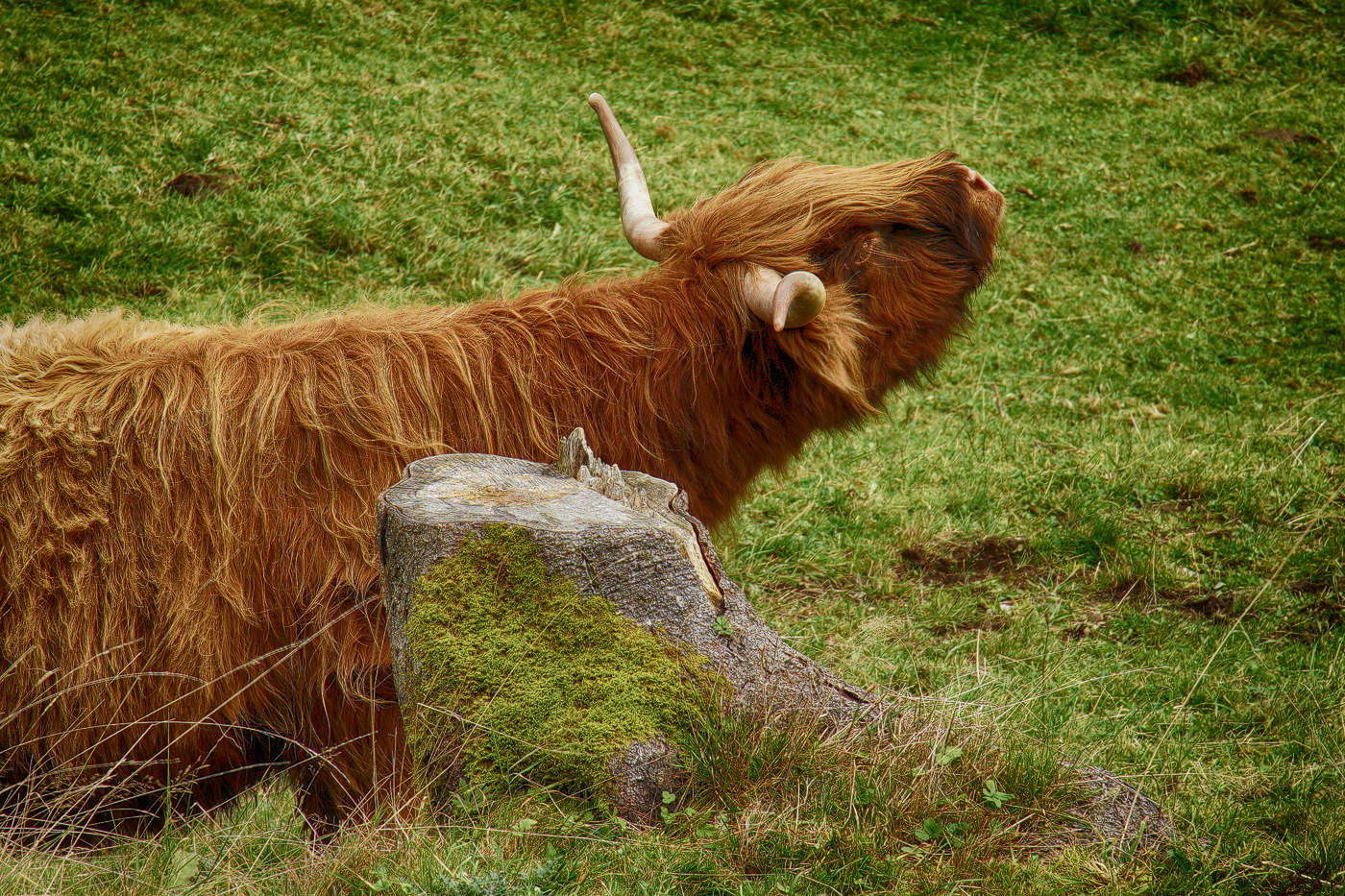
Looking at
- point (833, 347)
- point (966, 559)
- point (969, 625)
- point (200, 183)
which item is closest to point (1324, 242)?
point (966, 559)

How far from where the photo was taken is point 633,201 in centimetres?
403

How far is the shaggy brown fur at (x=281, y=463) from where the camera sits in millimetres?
2883

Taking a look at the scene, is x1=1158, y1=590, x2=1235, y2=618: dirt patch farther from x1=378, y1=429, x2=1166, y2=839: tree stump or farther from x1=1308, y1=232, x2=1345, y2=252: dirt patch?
x1=1308, y1=232, x2=1345, y2=252: dirt patch

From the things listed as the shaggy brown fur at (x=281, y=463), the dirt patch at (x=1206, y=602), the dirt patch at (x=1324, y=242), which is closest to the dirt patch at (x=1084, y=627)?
the dirt patch at (x=1206, y=602)

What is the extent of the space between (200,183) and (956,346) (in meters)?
5.02

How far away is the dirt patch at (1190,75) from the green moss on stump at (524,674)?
932 centimetres

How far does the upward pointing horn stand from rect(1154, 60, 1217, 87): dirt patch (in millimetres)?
7370

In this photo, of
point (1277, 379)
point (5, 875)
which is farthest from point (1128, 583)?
point (5, 875)

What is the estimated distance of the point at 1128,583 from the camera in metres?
4.61

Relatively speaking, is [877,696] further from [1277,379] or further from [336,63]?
[336,63]

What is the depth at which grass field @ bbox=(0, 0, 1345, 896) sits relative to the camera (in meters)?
2.24

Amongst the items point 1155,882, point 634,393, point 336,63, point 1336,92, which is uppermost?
point 1336,92

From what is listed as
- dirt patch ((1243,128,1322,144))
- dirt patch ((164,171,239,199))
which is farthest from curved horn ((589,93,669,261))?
dirt patch ((1243,128,1322,144))

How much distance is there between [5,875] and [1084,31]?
10819 mm
